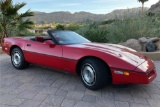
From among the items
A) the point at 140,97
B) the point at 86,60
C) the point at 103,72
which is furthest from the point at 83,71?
the point at 140,97

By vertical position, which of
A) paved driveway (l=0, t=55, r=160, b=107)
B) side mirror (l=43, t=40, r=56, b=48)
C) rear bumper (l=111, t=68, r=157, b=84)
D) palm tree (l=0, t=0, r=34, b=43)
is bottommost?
paved driveway (l=0, t=55, r=160, b=107)

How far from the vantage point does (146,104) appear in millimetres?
2812

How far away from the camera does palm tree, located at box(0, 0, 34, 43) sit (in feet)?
25.0

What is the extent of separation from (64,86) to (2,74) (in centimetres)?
170

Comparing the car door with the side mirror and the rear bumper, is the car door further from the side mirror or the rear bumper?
the rear bumper

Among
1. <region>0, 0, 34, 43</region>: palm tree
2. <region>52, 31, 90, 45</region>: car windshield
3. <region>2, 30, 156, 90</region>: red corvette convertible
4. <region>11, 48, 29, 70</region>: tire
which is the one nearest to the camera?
<region>2, 30, 156, 90</region>: red corvette convertible

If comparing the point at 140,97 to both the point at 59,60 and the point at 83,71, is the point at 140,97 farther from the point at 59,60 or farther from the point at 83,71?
the point at 59,60

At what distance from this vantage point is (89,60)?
326 cm

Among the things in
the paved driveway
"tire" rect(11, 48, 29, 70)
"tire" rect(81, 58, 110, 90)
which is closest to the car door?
"tire" rect(11, 48, 29, 70)

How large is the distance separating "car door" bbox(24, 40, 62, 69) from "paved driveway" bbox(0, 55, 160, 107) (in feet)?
1.19

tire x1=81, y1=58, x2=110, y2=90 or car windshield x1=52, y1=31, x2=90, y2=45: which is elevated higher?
car windshield x1=52, y1=31, x2=90, y2=45

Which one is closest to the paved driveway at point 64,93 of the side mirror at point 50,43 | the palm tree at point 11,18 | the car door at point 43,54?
the car door at point 43,54

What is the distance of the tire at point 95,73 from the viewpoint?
3.11 metres

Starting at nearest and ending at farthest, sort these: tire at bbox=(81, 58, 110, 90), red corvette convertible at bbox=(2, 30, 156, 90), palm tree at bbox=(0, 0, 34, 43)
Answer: red corvette convertible at bbox=(2, 30, 156, 90) → tire at bbox=(81, 58, 110, 90) → palm tree at bbox=(0, 0, 34, 43)
